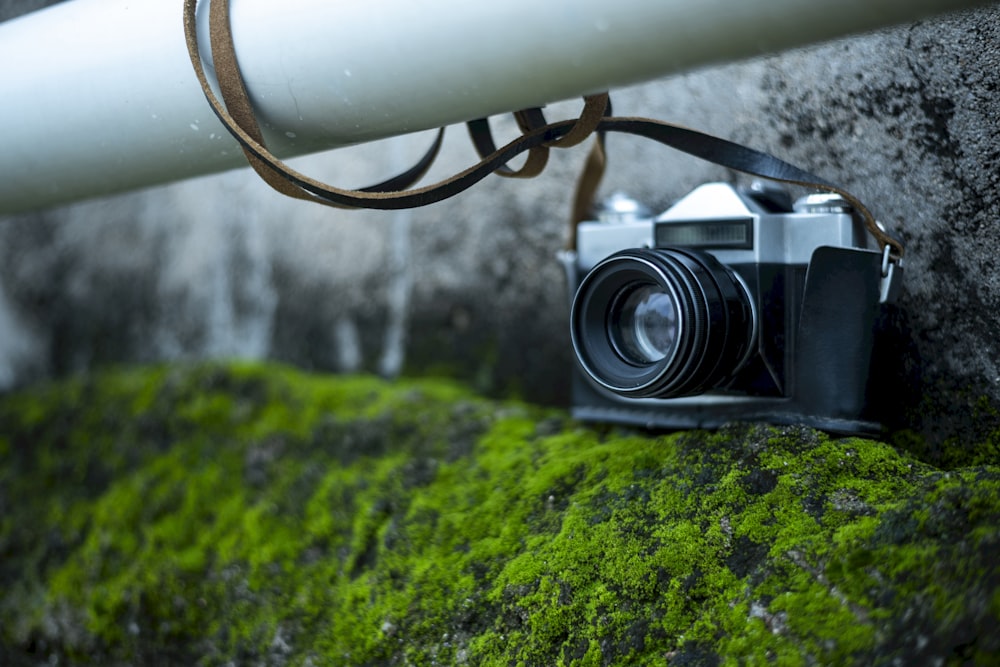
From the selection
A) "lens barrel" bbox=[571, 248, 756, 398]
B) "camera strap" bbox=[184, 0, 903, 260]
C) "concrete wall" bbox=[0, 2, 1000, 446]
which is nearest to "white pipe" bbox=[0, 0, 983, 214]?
"camera strap" bbox=[184, 0, 903, 260]

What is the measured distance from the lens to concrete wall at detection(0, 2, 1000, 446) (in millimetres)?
982

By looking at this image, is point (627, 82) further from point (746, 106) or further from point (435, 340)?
point (435, 340)

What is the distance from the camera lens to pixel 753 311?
0.95 m

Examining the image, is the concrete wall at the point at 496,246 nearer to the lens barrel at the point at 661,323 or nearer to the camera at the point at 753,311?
the camera at the point at 753,311

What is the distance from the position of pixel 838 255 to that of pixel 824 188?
0.08 meters

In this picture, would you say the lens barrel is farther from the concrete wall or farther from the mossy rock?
the concrete wall

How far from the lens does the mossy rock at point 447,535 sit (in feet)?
2.49

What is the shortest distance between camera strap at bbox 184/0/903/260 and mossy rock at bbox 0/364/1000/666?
30 cm

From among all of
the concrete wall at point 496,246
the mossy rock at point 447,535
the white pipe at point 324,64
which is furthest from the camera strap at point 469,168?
the mossy rock at point 447,535

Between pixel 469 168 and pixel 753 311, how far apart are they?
35 centimetres

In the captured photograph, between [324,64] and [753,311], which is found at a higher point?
[324,64]

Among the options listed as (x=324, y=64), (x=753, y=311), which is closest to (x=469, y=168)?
(x=324, y=64)

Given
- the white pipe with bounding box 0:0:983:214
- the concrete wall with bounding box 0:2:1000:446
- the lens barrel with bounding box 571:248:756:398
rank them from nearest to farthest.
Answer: the white pipe with bounding box 0:0:983:214 → the lens barrel with bounding box 571:248:756:398 → the concrete wall with bounding box 0:2:1000:446

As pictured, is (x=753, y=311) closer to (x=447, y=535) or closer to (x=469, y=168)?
(x=469, y=168)
